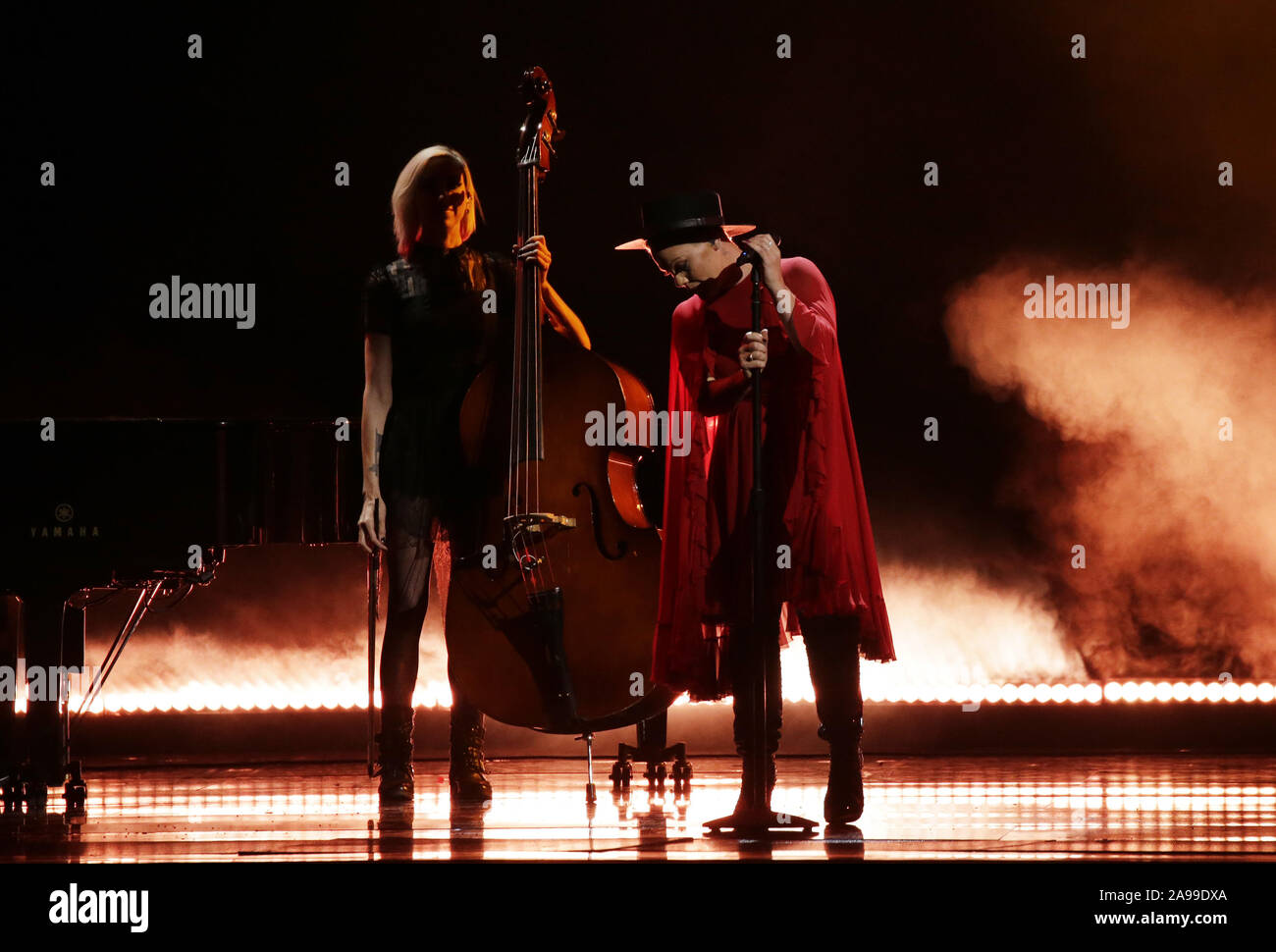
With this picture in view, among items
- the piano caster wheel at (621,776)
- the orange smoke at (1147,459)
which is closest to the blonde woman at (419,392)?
the piano caster wheel at (621,776)

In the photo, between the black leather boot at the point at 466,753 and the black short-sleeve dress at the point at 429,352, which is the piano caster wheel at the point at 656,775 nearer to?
the black leather boot at the point at 466,753

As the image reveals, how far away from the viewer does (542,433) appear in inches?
129

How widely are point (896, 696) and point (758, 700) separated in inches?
102

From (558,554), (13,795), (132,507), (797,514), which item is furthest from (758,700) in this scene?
(13,795)

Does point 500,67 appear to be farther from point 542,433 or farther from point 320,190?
point 542,433

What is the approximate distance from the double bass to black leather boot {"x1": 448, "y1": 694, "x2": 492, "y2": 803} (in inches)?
7.9

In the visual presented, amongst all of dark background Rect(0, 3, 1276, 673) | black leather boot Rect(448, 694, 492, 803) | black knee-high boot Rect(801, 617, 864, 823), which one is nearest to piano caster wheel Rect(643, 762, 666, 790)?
black leather boot Rect(448, 694, 492, 803)

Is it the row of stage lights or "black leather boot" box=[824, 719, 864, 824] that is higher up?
"black leather boot" box=[824, 719, 864, 824]

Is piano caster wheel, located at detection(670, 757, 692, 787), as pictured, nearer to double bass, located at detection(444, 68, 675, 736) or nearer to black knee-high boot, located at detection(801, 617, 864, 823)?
double bass, located at detection(444, 68, 675, 736)

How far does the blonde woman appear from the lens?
3465mm

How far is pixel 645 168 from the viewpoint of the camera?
5.16m
